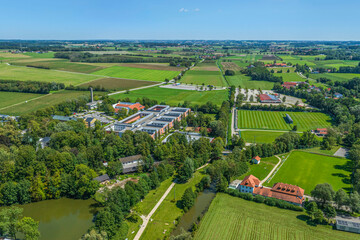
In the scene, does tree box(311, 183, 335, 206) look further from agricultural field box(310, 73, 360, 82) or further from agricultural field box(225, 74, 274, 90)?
agricultural field box(310, 73, 360, 82)

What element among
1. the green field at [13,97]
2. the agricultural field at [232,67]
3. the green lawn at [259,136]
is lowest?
the green lawn at [259,136]

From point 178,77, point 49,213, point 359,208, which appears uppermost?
point 178,77

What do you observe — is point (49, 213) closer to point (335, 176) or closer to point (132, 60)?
point (335, 176)

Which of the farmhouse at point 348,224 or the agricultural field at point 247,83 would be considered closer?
the farmhouse at point 348,224

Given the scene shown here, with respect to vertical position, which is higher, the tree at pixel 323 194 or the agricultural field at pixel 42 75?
the agricultural field at pixel 42 75

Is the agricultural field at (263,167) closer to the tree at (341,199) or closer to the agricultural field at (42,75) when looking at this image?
the tree at (341,199)

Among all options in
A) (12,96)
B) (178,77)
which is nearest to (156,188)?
(12,96)

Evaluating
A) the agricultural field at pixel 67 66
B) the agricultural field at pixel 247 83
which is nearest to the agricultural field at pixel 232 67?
the agricultural field at pixel 247 83

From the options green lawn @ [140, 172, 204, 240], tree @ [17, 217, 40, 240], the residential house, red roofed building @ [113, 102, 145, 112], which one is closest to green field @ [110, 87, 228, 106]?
red roofed building @ [113, 102, 145, 112]
